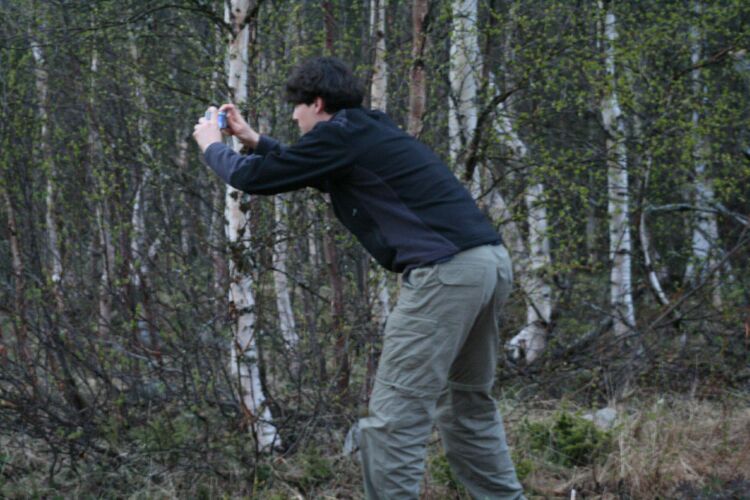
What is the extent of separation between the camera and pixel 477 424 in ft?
12.4

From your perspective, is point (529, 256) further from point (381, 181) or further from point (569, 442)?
point (381, 181)

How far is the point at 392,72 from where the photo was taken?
237 inches

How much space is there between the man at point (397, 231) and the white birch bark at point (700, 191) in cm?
453

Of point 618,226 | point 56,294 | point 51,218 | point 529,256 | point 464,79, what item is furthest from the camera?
point 618,226

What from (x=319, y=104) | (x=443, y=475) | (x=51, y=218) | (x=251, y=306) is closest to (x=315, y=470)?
(x=443, y=475)

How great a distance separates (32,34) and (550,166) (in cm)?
382

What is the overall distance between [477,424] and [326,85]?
1.53m

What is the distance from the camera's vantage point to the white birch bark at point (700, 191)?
26.0ft

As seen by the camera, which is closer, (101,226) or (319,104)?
(319,104)

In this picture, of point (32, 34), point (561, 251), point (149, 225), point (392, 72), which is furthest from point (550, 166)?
point (32, 34)

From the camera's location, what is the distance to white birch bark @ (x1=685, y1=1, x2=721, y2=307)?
7.94 metres

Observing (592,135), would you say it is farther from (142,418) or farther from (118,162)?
(142,418)

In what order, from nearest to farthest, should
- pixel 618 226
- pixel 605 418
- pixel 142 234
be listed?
pixel 605 418 → pixel 142 234 → pixel 618 226

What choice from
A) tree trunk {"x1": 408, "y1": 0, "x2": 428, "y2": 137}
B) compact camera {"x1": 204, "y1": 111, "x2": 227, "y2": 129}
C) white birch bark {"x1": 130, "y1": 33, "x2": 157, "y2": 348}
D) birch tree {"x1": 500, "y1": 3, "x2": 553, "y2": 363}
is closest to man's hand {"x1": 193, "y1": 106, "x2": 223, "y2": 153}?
compact camera {"x1": 204, "y1": 111, "x2": 227, "y2": 129}
